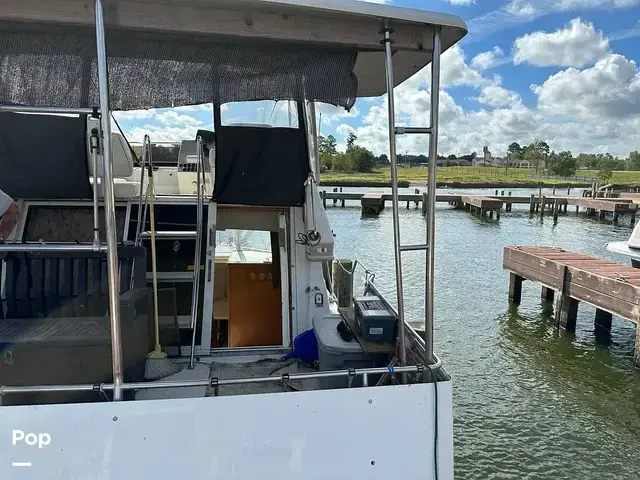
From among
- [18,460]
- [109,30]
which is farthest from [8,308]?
[109,30]

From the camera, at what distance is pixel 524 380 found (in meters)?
9.23

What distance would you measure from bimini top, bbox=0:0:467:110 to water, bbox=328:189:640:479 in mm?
5555

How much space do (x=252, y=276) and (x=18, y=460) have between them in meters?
3.29

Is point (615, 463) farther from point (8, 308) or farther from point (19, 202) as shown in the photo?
point (19, 202)

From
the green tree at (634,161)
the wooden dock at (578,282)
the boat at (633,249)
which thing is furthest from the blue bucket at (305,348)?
the green tree at (634,161)

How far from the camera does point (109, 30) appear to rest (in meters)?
2.69

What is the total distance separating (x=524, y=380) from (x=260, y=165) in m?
7.24

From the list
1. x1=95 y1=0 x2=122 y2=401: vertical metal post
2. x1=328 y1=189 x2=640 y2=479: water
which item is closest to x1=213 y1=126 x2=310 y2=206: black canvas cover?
x1=95 y1=0 x2=122 y2=401: vertical metal post

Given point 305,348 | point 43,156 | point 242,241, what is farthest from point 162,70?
point 242,241

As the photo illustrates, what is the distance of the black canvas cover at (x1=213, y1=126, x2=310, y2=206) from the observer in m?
4.39

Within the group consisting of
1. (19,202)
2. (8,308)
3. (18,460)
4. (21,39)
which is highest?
(21,39)

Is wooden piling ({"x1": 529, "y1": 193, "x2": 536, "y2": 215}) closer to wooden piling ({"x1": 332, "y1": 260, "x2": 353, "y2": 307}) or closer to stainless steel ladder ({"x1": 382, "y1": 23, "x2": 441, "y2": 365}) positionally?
wooden piling ({"x1": 332, "y1": 260, "x2": 353, "y2": 307})

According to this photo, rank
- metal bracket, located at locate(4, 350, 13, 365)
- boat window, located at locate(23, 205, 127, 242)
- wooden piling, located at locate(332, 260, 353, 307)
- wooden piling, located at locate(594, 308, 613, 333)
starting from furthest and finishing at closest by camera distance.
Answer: wooden piling, located at locate(594, 308, 613, 333)
wooden piling, located at locate(332, 260, 353, 307)
boat window, located at locate(23, 205, 127, 242)
metal bracket, located at locate(4, 350, 13, 365)

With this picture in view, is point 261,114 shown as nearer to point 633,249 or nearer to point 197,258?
point 197,258
